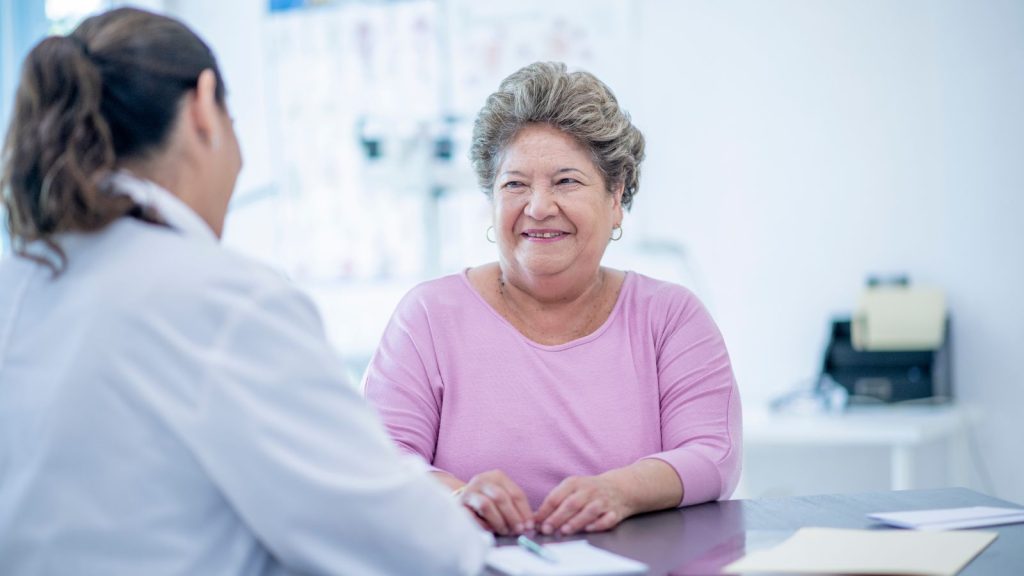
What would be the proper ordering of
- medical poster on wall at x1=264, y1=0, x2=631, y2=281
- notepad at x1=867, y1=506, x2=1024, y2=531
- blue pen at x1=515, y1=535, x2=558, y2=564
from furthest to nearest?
1. medical poster on wall at x1=264, y1=0, x2=631, y2=281
2. notepad at x1=867, y1=506, x2=1024, y2=531
3. blue pen at x1=515, y1=535, x2=558, y2=564

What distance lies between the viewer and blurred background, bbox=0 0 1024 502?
3.12 m

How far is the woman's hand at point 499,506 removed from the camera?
54.3 inches

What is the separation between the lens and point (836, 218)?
330 centimetres

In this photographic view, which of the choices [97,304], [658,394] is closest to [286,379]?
[97,304]

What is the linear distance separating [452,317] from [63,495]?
0.92 metres

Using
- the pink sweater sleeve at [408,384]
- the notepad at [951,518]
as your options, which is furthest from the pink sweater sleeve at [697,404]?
the pink sweater sleeve at [408,384]

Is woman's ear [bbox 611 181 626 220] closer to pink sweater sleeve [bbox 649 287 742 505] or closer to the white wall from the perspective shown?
pink sweater sleeve [bbox 649 287 742 505]

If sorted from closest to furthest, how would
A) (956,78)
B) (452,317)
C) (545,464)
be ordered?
(545,464) < (452,317) < (956,78)

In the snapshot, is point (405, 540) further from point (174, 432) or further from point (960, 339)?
point (960, 339)

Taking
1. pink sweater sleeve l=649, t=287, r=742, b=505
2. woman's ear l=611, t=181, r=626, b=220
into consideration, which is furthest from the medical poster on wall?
pink sweater sleeve l=649, t=287, r=742, b=505

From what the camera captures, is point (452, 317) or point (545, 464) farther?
point (452, 317)

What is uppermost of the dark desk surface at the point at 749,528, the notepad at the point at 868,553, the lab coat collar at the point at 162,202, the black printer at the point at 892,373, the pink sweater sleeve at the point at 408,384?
the lab coat collar at the point at 162,202

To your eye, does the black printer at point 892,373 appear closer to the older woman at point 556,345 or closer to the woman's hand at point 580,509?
the older woman at point 556,345

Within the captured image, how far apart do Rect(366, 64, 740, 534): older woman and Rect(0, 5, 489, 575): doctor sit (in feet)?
1.96
